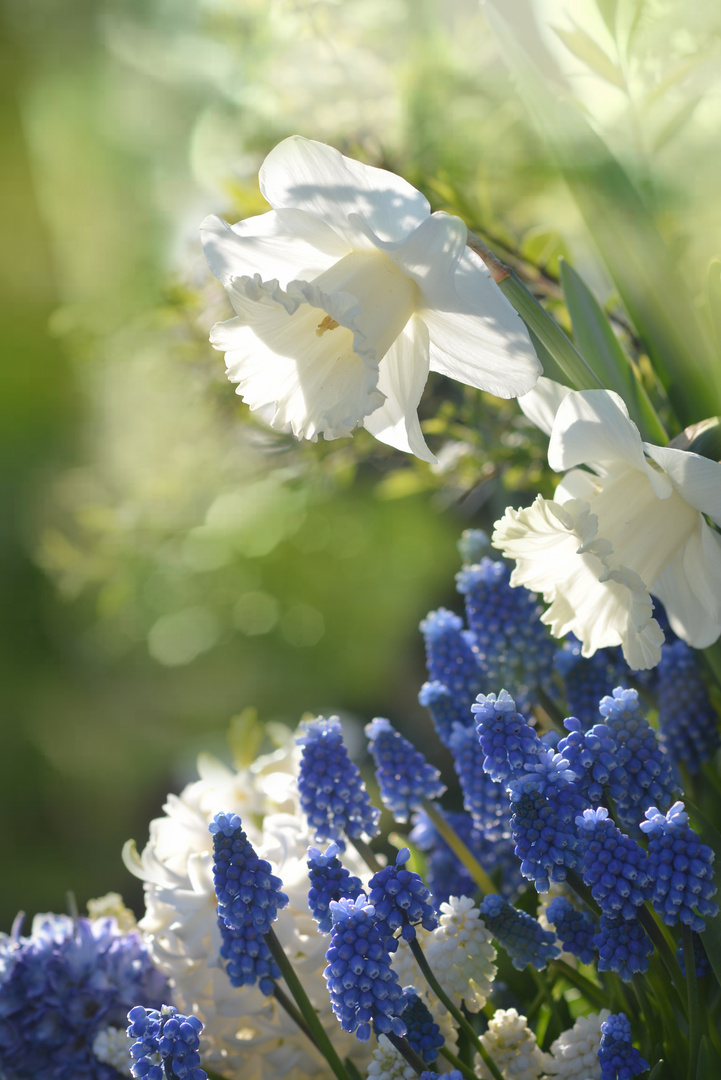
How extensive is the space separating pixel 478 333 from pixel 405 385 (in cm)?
4

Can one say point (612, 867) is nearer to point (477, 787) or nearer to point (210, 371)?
point (477, 787)

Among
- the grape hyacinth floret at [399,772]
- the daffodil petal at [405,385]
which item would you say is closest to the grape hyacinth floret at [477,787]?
the grape hyacinth floret at [399,772]

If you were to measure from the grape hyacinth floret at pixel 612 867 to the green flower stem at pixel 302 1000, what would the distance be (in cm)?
10

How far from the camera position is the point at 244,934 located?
0.30m

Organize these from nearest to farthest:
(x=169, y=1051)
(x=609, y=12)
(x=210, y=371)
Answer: (x=169, y=1051) → (x=609, y=12) → (x=210, y=371)

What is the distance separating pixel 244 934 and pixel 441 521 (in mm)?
713

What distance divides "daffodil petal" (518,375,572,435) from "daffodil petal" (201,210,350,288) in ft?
0.28

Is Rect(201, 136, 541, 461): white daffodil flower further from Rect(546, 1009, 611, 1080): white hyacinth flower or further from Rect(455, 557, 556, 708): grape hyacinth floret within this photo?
Rect(546, 1009, 611, 1080): white hyacinth flower

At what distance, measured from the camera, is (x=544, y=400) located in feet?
1.05

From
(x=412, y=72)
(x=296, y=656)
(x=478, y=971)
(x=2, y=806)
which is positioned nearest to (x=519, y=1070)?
(x=478, y=971)

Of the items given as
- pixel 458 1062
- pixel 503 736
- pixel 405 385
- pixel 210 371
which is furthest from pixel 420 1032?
pixel 210 371

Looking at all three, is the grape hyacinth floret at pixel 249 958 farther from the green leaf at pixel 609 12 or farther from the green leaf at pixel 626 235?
the green leaf at pixel 609 12

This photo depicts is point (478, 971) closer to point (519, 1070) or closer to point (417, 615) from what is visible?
point (519, 1070)

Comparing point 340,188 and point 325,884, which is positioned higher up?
point 340,188
